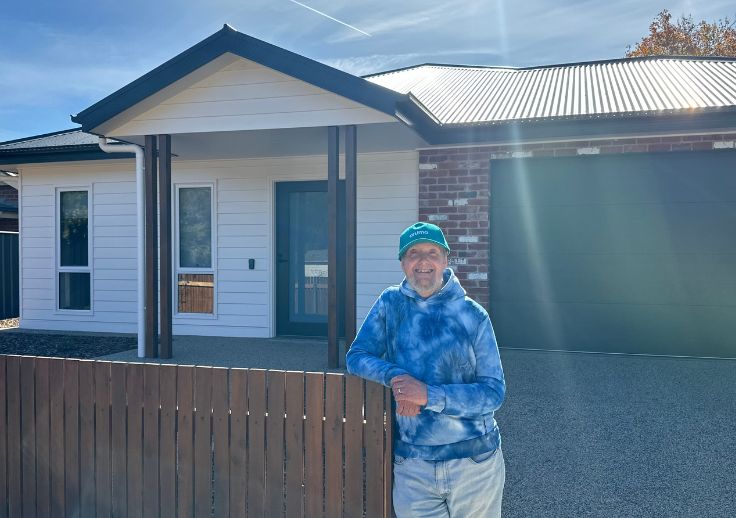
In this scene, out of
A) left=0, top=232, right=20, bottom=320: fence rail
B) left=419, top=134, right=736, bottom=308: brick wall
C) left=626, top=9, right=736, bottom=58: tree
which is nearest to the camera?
left=419, top=134, right=736, bottom=308: brick wall

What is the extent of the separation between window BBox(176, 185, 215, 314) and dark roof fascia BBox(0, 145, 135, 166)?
1108mm

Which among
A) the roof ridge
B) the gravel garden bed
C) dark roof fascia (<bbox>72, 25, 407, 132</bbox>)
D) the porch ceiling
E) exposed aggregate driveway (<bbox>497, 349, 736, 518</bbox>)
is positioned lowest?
exposed aggregate driveway (<bbox>497, 349, 736, 518</bbox>)

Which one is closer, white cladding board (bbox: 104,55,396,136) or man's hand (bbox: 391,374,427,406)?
man's hand (bbox: 391,374,427,406)

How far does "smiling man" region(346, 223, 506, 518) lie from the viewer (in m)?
2.18

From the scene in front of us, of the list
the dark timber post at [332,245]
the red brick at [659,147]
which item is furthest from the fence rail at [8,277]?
the red brick at [659,147]

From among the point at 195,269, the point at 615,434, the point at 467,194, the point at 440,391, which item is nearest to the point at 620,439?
the point at 615,434

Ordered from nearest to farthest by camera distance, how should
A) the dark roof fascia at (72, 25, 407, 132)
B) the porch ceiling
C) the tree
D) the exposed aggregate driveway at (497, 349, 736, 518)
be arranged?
the exposed aggregate driveway at (497, 349, 736, 518), the dark roof fascia at (72, 25, 407, 132), the porch ceiling, the tree

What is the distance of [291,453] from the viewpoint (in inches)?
106

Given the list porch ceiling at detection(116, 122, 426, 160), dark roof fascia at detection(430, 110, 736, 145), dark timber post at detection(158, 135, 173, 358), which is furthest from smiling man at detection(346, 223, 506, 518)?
dark timber post at detection(158, 135, 173, 358)

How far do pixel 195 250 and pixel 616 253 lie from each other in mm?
6083

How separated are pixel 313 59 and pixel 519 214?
328 cm

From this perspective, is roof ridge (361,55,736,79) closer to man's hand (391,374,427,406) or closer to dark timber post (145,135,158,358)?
dark timber post (145,135,158,358)

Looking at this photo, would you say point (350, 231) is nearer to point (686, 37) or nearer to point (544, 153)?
point (544, 153)

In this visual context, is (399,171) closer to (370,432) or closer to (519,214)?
(519,214)
